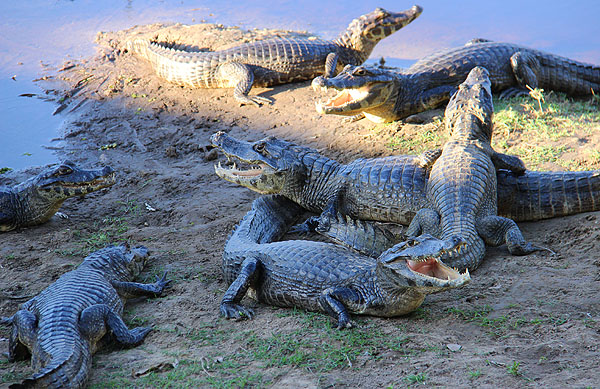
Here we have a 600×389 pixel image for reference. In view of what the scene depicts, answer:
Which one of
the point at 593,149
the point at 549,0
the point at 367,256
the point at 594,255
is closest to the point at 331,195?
the point at 367,256

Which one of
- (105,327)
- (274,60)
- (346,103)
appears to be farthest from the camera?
(274,60)

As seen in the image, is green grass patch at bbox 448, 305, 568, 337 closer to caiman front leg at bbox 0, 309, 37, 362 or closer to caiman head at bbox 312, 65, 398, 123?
caiman front leg at bbox 0, 309, 37, 362

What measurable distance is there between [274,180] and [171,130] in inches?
108

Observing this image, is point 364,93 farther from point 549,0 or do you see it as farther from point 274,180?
point 549,0

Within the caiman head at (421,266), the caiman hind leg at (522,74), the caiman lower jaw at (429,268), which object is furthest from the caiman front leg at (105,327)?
the caiman hind leg at (522,74)

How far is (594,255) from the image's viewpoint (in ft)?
13.4

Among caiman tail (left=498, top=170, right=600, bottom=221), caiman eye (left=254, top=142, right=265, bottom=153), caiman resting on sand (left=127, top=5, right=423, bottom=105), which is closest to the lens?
caiman tail (left=498, top=170, right=600, bottom=221)

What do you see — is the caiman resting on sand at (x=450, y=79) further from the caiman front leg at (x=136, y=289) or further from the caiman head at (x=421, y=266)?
the caiman head at (x=421, y=266)

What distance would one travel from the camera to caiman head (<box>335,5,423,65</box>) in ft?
29.7

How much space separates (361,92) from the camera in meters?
6.80

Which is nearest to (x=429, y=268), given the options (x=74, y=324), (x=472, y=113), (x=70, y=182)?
(x=74, y=324)

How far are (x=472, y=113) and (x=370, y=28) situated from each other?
400cm

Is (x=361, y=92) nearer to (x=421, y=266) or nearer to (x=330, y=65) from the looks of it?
(x=330, y=65)

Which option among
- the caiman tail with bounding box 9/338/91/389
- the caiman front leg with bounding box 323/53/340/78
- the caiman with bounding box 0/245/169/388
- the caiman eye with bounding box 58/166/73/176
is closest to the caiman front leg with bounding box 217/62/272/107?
the caiman front leg with bounding box 323/53/340/78
